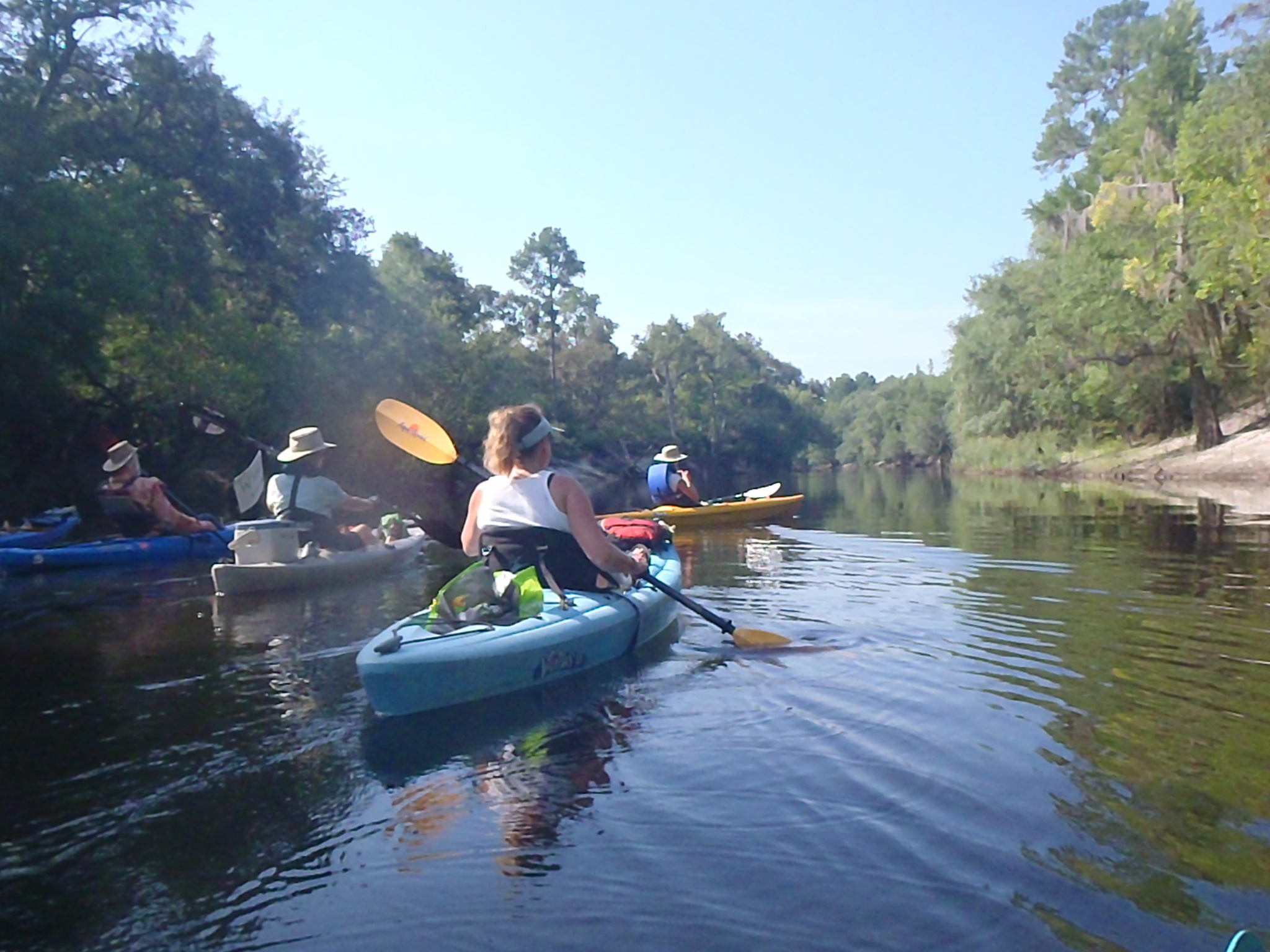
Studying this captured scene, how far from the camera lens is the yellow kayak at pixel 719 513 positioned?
1511 cm

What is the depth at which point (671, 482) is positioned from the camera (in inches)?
609

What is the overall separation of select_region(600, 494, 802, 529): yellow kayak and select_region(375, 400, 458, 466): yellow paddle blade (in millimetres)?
6465

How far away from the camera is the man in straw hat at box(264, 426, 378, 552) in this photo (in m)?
9.77

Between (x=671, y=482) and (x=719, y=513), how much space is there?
33.9 inches

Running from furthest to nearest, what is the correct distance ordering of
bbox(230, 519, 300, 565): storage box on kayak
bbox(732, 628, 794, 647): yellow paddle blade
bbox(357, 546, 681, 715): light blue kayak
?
bbox(230, 519, 300, 565): storage box on kayak
bbox(732, 628, 794, 647): yellow paddle blade
bbox(357, 546, 681, 715): light blue kayak

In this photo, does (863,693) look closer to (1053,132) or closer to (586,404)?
(1053,132)

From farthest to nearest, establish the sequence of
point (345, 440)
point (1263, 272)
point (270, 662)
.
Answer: point (345, 440)
point (1263, 272)
point (270, 662)

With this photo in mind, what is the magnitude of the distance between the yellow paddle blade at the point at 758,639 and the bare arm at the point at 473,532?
5.76 ft

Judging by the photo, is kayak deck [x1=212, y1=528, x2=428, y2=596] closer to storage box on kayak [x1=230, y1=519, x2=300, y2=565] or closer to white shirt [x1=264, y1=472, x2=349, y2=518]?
storage box on kayak [x1=230, y1=519, x2=300, y2=565]

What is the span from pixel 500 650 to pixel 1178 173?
84.6 ft

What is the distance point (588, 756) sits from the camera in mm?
4133

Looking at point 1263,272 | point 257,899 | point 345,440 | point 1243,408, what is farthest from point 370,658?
point 1243,408

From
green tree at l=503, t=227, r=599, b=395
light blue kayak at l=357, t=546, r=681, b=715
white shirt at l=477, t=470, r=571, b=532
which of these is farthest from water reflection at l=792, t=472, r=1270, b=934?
green tree at l=503, t=227, r=599, b=395

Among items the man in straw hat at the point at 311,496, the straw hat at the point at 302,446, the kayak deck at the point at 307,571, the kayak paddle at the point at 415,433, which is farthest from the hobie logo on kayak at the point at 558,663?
the man in straw hat at the point at 311,496
